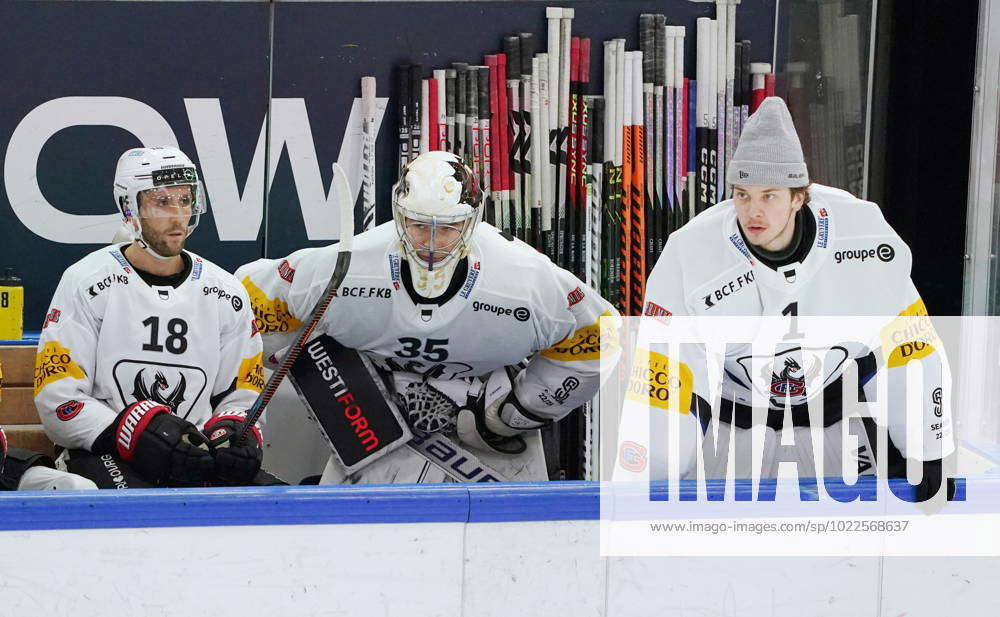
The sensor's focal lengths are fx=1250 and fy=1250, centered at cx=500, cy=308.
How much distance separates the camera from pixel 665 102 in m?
4.47

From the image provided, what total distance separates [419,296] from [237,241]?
1.68 metres

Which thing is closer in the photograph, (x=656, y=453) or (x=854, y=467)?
(x=656, y=453)

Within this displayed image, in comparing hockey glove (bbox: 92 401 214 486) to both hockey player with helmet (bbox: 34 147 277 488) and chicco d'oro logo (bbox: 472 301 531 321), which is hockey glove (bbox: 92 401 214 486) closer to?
hockey player with helmet (bbox: 34 147 277 488)

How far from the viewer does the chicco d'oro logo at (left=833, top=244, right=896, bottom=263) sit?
104 inches

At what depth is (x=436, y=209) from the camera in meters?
2.74

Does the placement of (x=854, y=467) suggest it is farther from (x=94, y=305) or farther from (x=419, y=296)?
(x=94, y=305)

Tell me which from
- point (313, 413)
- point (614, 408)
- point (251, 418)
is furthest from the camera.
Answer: point (614, 408)

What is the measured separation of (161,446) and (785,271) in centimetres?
137

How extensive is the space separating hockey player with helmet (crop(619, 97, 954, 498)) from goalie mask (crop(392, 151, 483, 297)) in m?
0.44

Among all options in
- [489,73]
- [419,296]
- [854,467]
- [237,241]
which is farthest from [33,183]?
[854,467]

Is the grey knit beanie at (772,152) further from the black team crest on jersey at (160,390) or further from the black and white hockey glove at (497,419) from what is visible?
the black team crest on jersey at (160,390)

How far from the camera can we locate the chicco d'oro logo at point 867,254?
8.68ft

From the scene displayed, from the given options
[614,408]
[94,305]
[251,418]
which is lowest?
[614,408]

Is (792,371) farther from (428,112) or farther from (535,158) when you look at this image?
(428,112)
